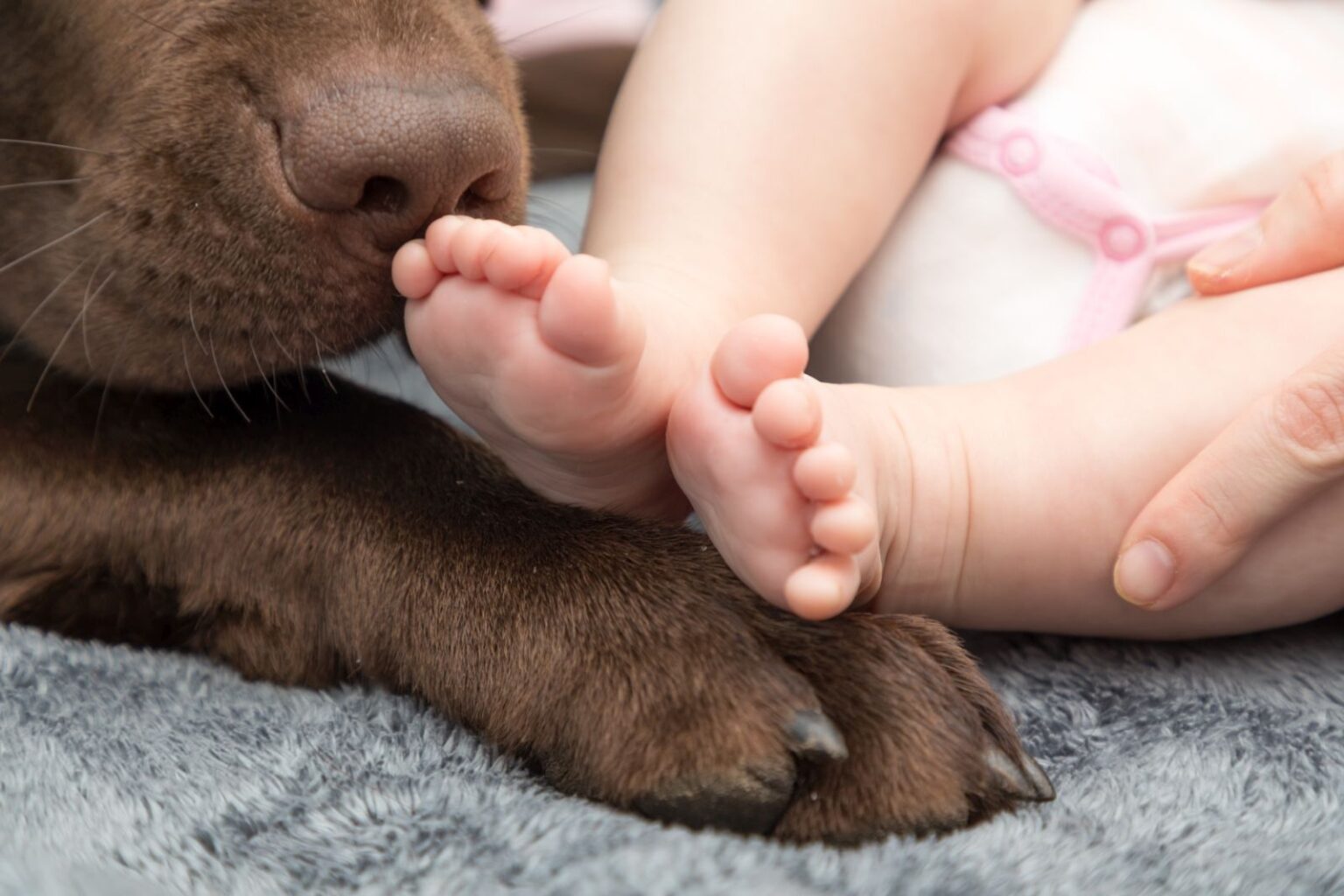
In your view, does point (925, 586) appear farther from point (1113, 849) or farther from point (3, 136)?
point (3, 136)

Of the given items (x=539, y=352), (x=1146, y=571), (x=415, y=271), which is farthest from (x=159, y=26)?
(x=1146, y=571)

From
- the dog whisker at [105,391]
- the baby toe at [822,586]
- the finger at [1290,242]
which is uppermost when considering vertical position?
the finger at [1290,242]

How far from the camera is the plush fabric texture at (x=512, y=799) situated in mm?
766

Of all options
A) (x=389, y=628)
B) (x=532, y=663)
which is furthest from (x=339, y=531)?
(x=532, y=663)

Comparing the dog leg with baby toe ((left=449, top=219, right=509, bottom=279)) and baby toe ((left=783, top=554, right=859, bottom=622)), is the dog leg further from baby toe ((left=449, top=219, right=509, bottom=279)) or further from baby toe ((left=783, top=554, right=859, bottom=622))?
baby toe ((left=449, top=219, right=509, bottom=279))

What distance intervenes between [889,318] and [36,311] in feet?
2.86

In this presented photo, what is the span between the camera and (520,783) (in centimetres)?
88

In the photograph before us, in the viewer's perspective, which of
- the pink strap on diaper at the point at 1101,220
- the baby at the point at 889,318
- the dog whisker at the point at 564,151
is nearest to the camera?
the baby at the point at 889,318

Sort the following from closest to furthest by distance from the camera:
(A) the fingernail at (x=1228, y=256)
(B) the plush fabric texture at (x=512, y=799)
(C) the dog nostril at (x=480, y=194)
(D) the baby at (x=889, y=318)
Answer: (B) the plush fabric texture at (x=512, y=799) → (D) the baby at (x=889, y=318) → (C) the dog nostril at (x=480, y=194) → (A) the fingernail at (x=1228, y=256)

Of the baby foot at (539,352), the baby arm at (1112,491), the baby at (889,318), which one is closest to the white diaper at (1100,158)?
the baby at (889,318)

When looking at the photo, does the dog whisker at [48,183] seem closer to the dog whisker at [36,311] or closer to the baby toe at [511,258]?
Answer: the dog whisker at [36,311]

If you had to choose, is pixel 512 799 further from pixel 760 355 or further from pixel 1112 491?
pixel 1112 491

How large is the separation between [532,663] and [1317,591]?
26.3 inches

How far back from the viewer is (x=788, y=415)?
824 millimetres
